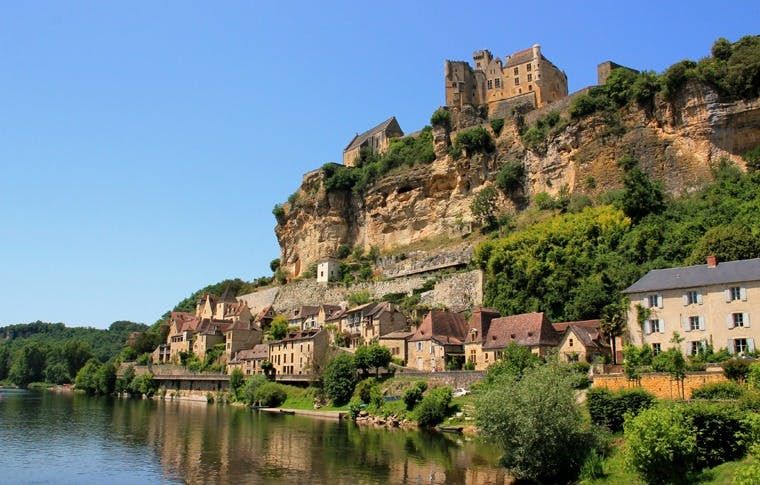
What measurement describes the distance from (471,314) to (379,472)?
104 ft

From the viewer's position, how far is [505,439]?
2931 cm

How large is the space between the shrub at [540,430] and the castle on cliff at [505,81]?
2782 inches

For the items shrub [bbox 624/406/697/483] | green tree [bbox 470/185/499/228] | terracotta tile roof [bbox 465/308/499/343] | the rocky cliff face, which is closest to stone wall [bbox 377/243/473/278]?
green tree [bbox 470/185/499/228]

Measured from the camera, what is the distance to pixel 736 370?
32500 mm

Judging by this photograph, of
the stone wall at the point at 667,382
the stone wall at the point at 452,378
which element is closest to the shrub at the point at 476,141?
the stone wall at the point at 452,378

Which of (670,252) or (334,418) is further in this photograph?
(334,418)

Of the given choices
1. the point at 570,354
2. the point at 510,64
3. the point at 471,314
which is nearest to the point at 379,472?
the point at 570,354

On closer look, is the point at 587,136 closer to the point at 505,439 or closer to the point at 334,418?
the point at 334,418

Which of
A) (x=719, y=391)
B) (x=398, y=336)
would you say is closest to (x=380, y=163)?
(x=398, y=336)

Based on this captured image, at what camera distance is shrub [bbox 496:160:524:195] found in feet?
265

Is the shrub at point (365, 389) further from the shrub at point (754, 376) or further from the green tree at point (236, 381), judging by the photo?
the shrub at point (754, 376)

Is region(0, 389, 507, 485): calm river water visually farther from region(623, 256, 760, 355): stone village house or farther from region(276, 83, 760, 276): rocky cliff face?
region(276, 83, 760, 276): rocky cliff face

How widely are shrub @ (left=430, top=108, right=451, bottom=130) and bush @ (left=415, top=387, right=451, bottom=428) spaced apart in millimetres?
52063

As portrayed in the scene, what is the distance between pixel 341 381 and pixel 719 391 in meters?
34.9
